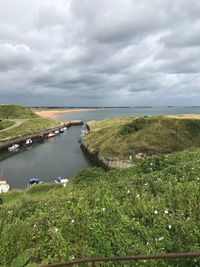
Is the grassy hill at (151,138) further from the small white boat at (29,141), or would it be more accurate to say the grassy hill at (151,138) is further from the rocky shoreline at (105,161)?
the small white boat at (29,141)

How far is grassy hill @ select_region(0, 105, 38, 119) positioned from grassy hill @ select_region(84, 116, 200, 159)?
101001 millimetres

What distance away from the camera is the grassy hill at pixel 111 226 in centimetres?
879

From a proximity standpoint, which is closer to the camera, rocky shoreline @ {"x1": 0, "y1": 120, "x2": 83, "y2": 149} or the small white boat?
rocky shoreline @ {"x1": 0, "y1": 120, "x2": 83, "y2": 149}

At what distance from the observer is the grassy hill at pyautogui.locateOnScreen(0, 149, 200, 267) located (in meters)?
8.79

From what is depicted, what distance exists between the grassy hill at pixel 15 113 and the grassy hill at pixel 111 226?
156m

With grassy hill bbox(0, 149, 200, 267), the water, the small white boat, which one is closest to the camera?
grassy hill bbox(0, 149, 200, 267)

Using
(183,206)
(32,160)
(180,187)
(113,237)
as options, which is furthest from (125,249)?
(32,160)

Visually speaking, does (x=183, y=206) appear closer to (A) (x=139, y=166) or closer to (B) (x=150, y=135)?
(A) (x=139, y=166)

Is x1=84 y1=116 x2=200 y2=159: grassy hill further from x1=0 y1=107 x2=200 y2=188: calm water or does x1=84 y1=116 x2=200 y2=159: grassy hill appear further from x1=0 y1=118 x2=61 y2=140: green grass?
x1=0 y1=118 x2=61 y2=140: green grass

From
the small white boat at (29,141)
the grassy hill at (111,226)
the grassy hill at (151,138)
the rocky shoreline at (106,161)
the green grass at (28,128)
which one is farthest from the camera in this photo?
the green grass at (28,128)

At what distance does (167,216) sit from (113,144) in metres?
54.9

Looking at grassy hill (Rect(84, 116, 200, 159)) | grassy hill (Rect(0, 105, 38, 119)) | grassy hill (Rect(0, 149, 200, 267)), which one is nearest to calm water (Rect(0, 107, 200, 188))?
grassy hill (Rect(84, 116, 200, 159))

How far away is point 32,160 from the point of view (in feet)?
246

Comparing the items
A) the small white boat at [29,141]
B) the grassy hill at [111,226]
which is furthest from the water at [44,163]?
the grassy hill at [111,226]
